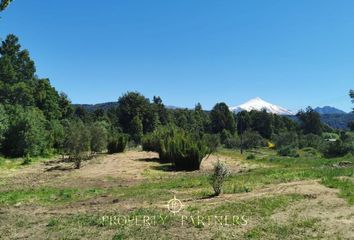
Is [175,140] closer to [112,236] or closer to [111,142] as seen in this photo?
[111,142]

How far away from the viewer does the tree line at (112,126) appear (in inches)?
1210

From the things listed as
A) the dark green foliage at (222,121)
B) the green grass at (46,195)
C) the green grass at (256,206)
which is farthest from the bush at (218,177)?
the dark green foliage at (222,121)

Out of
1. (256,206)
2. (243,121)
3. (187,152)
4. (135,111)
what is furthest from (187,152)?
(243,121)

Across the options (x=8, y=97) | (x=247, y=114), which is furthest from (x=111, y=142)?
(x=247, y=114)

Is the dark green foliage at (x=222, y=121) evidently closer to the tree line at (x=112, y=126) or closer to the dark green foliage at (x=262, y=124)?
the tree line at (x=112, y=126)

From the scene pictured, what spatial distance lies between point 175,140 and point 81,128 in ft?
24.1

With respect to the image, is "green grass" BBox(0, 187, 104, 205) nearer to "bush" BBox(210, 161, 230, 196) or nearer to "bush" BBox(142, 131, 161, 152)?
"bush" BBox(210, 161, 230, 196)

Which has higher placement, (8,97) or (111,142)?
(8,97)

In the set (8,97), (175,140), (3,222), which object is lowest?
(3,222)

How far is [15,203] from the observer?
14.7 metres

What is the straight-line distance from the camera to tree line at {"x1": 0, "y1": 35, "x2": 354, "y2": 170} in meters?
30.7

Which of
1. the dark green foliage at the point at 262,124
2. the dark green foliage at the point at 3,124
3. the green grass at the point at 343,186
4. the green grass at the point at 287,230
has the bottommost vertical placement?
the green grass at the point at 287,230

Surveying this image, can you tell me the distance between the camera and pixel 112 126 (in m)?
74.1

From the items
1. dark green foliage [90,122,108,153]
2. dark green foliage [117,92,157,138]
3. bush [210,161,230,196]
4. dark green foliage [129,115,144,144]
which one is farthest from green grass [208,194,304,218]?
dark green foliage [117,92,157,138]
